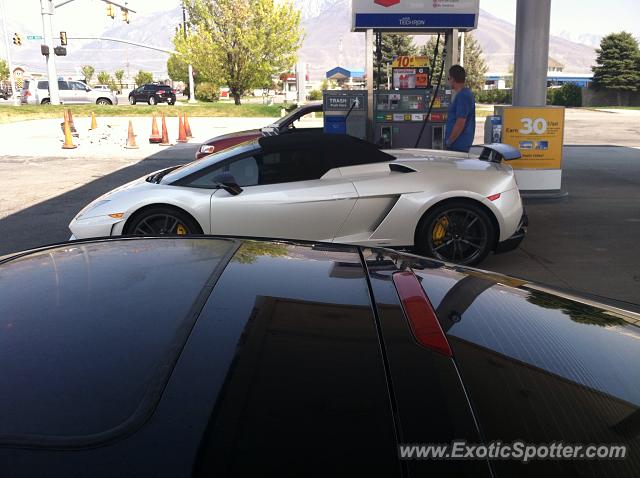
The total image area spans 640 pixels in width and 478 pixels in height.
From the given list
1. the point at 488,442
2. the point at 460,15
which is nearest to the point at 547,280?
the point at 488,442

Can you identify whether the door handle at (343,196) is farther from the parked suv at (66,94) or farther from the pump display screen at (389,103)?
the parked suv at (66,94)

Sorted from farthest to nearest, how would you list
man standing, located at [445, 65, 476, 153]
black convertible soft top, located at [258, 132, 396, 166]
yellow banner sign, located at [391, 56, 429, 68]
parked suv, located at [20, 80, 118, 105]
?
parked suv, located at [20, 80, 118, 105] → yellow banner sign, located at [391, 56, 429, 68] → man standing, located at [445, 65, 476, 153] → black convertible soft top, located at [258, 132, 396, 166]

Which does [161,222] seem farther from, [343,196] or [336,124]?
[336,124]

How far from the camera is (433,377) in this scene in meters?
1.44

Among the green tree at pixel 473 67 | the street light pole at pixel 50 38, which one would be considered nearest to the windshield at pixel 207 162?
the street light pole at pixel 50 38

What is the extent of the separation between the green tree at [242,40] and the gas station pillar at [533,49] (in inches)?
1124

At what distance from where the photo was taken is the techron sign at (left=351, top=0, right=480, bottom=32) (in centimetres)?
1132

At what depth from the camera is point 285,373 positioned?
4.70 ft

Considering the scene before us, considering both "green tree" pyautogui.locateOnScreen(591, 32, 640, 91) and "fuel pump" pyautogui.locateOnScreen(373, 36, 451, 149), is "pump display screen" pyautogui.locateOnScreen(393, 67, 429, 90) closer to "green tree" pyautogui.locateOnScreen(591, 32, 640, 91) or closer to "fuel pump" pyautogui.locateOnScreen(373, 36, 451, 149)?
"fuel pump" pyautogui.locateOnScreen(373, 36, 451, 149)

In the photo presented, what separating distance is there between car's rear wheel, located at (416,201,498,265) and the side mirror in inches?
69.4

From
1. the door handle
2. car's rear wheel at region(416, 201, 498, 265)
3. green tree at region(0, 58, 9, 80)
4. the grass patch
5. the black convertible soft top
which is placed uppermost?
green tree at region(0, 58, 9, 80)

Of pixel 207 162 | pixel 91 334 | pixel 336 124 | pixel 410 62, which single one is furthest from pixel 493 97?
pixel 91 334

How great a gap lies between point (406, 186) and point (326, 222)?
82cm

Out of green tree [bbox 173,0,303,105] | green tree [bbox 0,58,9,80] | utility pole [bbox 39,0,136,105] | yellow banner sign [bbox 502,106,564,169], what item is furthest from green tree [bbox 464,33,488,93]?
green tree [bbox 0,58,9,80]
